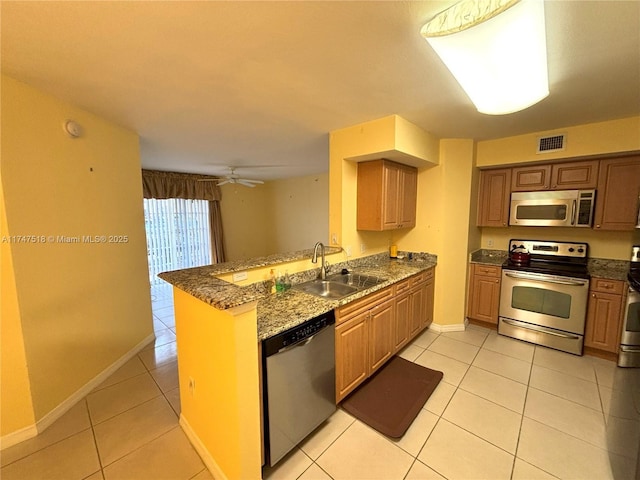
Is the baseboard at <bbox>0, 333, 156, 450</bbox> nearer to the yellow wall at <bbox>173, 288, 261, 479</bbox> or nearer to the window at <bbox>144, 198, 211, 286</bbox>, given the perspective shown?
the yellow wall at <bbox>173, 288, 261, 479</bbox>

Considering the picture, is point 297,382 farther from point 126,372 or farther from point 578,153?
point 578,153

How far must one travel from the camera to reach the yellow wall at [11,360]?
5.49 ft

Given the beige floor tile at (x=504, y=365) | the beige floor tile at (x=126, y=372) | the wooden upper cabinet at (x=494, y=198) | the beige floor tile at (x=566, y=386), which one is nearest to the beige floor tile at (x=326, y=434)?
the beige floor tile at (x=504, y=365)

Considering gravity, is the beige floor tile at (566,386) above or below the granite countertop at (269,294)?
below

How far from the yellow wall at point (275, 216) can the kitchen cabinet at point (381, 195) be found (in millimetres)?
2886

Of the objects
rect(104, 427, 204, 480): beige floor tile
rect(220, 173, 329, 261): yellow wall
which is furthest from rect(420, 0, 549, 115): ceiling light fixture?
rect(220, 173, 329, 261): yellow wall

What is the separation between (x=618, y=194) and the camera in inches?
105

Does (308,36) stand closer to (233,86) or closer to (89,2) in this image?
(233,86)

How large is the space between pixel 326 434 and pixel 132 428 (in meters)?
1.39

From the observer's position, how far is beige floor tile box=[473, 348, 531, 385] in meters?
2.39

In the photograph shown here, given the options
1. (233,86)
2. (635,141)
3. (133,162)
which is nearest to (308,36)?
(233,86)

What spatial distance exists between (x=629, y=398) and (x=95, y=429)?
356 cm

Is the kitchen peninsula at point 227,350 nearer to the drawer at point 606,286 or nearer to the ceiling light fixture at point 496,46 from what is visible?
the ceiling light fixture at point 496,46

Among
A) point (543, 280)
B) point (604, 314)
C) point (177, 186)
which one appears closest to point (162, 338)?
point (177, 186)
